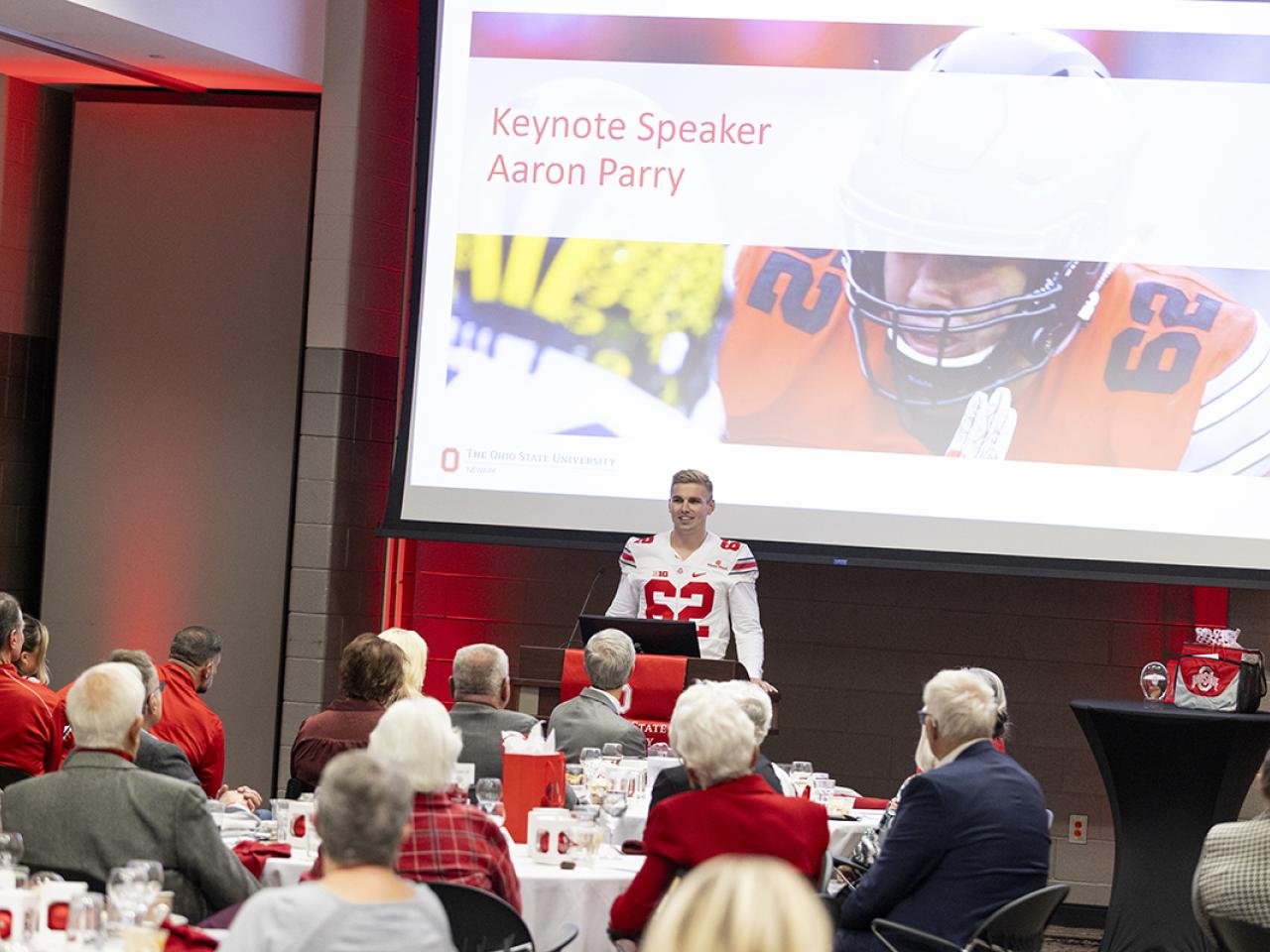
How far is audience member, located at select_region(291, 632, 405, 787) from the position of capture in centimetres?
520

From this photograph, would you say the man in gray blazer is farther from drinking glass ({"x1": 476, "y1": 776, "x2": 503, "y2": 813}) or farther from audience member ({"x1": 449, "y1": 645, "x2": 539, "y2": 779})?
audience member ({"x1": 449, "y1": 645, "x2": 539, "y2": 779})

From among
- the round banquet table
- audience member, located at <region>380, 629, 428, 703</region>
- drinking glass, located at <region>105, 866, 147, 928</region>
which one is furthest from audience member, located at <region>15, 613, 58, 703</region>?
the round banquet table

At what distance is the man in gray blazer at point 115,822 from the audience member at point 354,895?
121 cm

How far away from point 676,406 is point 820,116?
147cm

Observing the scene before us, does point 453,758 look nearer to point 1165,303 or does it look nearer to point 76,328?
point 1165,303

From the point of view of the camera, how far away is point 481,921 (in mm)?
3486

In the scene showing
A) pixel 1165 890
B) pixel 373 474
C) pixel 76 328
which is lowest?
pixel 1165 890

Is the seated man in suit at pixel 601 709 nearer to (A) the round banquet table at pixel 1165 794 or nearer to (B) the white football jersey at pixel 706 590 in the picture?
(B) the white football jersey at pixel 706 590

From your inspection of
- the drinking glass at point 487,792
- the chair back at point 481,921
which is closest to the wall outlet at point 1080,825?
the drinking glass at point 487,792

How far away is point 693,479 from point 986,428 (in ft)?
4.70

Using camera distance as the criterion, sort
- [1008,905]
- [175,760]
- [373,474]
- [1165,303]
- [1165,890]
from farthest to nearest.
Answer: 1. [373,474]
2. [1165,303]
3. [1165,890]
4. [175,760]
5. [1008,905]

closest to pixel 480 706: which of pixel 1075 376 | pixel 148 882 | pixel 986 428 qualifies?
pixel 148 882

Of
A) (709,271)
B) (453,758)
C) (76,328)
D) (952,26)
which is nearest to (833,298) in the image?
(709,271)

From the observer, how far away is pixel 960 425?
7750 mm
